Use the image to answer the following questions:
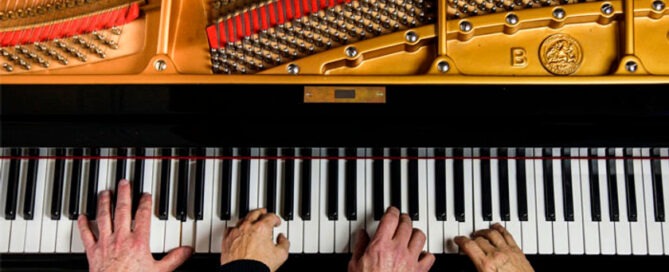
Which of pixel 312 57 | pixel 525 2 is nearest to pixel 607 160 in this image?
pixel 525 2

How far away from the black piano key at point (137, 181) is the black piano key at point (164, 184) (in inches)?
2.8

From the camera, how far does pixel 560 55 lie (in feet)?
5.04

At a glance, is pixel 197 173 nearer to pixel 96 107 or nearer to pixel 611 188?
pixel 96 107

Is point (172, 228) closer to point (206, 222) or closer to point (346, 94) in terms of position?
point (206, 222)

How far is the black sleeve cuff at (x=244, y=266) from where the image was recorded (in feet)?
5.06

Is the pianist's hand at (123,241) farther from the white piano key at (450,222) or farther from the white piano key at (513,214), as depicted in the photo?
the white piano key at (513,214)

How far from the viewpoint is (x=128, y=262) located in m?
1.61

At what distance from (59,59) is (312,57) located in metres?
0.85

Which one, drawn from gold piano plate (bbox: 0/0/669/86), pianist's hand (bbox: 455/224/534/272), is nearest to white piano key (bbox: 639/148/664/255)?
gold piano plate (bbox: 0/0/669/86)

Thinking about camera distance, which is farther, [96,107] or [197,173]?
[197,173]

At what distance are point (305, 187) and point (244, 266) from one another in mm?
336

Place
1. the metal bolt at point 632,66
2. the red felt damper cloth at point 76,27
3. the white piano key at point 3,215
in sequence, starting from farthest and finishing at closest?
the white piano key at point 3,215
the red felt damper cloth at point 76,27
the metal bolt at point 632,66

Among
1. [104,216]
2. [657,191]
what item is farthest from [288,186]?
[657,191]

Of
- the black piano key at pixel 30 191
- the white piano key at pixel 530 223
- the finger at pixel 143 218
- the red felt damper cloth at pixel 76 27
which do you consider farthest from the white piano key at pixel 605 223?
the black piano key at pixel 30 191
